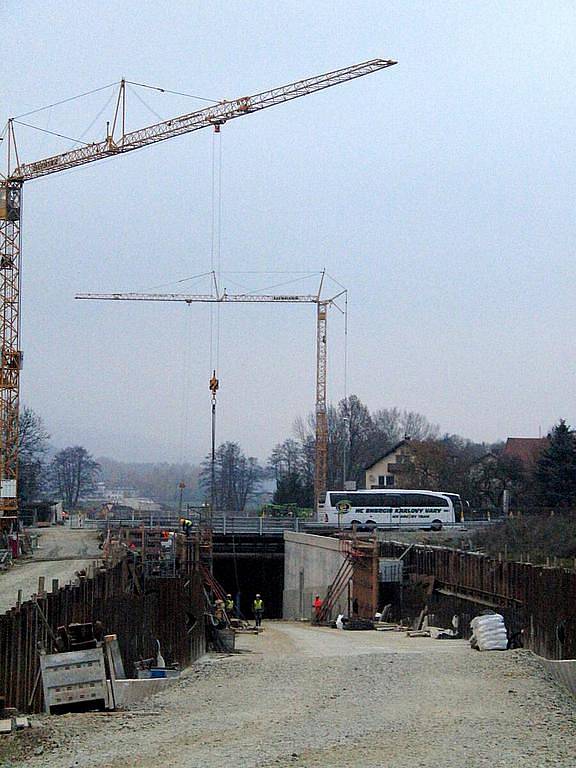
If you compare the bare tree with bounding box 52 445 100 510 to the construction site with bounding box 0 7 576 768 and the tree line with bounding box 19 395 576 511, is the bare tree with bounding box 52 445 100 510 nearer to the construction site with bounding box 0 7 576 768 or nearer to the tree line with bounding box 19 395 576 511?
the tree line with bounding box 19 395 576 511

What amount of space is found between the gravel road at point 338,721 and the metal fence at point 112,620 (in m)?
1.08

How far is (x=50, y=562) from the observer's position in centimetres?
4619

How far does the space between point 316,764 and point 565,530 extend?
135 ft

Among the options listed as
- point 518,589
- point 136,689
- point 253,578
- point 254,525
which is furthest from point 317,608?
point 136,689

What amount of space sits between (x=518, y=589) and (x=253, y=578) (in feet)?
125

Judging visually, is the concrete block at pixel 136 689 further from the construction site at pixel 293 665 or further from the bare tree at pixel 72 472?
the bare tree at pixel 72 472

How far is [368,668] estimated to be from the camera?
23359 mm

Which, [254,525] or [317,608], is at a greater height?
[254,525]

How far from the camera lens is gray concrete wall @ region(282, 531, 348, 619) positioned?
168 feet

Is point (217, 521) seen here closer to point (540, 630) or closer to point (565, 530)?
point (565, 530)

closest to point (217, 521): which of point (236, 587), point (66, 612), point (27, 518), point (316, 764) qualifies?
point (236, 587)

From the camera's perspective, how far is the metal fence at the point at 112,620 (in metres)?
16.9

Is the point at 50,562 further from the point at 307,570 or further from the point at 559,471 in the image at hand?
the point at 559,471

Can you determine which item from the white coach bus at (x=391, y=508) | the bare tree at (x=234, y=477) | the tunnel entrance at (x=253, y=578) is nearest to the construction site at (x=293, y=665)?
the tunnel entrance at (x=253, y=578)
